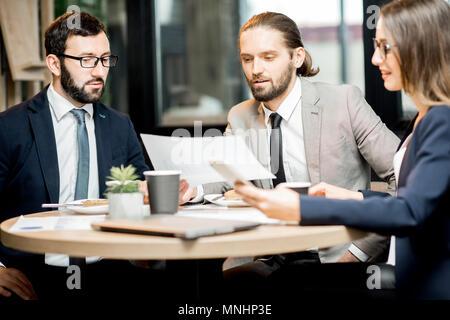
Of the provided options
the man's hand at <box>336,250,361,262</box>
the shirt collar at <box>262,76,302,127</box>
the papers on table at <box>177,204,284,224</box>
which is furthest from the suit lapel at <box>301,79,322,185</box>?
the papers on table at <box>177,204,284,224</box>

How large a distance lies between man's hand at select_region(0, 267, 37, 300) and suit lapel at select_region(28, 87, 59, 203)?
35 cm

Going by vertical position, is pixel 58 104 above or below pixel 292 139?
above

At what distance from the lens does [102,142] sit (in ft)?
7.93

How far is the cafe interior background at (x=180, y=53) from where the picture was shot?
3158 millimetres

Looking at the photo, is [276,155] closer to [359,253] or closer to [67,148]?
[359,253]

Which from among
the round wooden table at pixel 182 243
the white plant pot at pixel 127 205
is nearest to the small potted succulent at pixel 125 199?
the white plant pot at pixel 127 205

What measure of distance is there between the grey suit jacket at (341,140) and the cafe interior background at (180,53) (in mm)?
781

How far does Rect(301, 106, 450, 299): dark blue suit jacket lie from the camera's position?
1.27 meters

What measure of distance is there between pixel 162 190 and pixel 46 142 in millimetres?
863

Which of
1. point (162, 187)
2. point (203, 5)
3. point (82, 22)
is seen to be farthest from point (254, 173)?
point (203, 5)

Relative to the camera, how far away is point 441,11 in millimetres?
1441

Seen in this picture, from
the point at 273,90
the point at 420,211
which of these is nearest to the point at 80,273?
the point at 273,90

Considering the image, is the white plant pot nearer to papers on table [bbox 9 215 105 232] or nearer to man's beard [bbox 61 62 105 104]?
papers on table [bbox 9 215 105 232]

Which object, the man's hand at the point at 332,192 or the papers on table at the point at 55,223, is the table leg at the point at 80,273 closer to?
the papers on table at the point at 55,223
